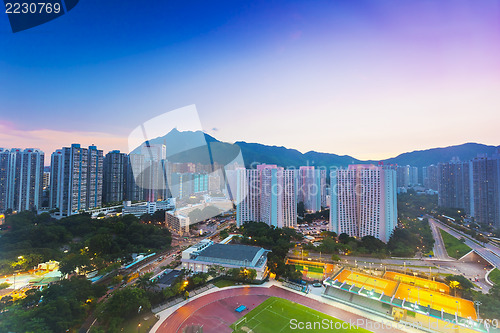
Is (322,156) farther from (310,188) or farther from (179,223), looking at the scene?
(179,223)

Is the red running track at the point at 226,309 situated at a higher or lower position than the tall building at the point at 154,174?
lower

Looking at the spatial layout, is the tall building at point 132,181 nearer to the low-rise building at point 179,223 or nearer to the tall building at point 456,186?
the low-rise building at point 179,223

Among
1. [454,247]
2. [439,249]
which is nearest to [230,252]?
[439,249]

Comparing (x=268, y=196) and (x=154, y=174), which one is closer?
(x=268, y=196)

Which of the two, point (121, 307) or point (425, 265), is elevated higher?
point (121, 307)

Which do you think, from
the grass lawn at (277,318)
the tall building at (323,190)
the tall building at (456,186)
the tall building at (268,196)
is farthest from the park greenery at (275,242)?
the tall building at (456,186)

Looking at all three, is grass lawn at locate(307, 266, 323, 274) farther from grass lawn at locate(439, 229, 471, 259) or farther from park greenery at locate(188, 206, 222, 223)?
park greenery at locate(188, 206, 222, 223)
